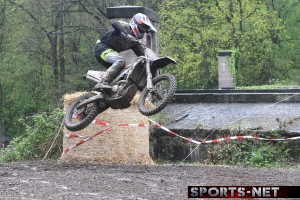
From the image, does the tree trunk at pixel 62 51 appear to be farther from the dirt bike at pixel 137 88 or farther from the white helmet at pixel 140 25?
the white helmet at pixel 140 25

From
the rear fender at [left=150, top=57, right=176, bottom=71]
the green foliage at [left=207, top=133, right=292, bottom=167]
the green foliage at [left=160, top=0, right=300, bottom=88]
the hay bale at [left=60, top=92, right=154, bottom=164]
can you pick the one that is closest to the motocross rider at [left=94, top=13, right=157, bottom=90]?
the rear fender at [left=150, top=57, right=176, bottom=71]

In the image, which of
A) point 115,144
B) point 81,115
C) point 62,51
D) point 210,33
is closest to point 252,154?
point 115,144

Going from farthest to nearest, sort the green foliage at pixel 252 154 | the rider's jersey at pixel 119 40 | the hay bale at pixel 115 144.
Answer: the green foliage at pixel 252 154 < the hay bale at pixel 115 144 < the rider's jersey at pixel 119 40

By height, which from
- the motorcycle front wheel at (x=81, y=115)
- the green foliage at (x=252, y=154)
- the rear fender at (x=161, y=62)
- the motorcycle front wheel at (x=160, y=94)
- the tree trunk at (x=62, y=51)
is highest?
the tree trunk at (x=62, y=51)

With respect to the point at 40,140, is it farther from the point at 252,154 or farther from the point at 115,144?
the point at 252,154

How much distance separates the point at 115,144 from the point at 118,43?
3455 mm

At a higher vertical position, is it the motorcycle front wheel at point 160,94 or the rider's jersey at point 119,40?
the rider's jersey at point 119,40

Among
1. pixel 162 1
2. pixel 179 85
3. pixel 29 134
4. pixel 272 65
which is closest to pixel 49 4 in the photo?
pixel 162 1


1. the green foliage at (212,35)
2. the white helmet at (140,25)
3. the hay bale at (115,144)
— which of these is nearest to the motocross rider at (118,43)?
the white helmet at (140,25)

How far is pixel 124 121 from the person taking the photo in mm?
15469

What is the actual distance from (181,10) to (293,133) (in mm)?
24160

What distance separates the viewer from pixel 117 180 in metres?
11.1

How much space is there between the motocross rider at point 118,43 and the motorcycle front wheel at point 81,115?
1.70 feet

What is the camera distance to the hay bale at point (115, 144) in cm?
1524
